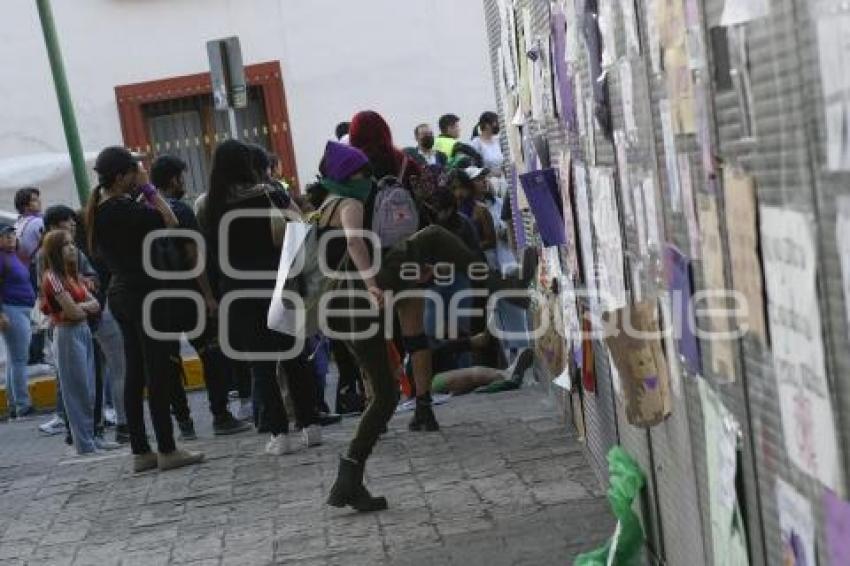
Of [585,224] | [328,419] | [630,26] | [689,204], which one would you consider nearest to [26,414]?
[328,419]

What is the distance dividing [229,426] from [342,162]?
3429 mm

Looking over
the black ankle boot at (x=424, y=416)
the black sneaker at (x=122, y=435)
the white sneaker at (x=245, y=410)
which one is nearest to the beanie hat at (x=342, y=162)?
→ the black ankle boot at (x=424, y=416)

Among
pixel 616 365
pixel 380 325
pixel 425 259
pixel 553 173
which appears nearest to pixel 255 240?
pixel 425 259

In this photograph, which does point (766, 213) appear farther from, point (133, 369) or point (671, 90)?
point (133, 369)

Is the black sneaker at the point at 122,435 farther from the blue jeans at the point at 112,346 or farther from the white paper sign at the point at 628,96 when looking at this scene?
the white paper sign at the point at 628,96

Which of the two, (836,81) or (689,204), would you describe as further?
(689,204)

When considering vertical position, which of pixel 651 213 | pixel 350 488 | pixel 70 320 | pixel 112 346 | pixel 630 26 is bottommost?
pixel 350 488

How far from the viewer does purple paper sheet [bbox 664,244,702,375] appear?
4332 mm

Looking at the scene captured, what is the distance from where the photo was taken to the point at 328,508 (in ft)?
26.0

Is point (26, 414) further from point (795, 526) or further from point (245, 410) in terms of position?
point (795, 526)

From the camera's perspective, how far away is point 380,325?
7.68 m

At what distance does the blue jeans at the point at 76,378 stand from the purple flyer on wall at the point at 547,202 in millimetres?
4159

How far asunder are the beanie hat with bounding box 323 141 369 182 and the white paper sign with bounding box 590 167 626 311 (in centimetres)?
220

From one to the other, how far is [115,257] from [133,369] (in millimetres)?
659
